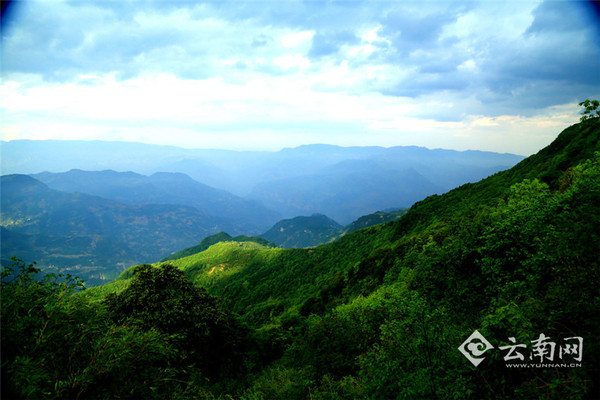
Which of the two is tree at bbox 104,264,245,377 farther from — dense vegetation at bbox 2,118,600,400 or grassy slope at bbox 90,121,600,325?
grassy slope at bbox 90,121,600,325

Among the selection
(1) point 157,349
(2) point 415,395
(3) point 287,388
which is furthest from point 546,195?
(1) point 157,349

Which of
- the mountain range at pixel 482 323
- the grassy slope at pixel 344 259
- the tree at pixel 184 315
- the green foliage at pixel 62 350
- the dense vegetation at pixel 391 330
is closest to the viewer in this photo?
the green foliage at pixel 62 350

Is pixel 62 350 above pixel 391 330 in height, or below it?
above

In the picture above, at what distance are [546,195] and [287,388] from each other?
75.1 ft

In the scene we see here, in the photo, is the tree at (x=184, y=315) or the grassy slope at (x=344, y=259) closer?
the tree at (x=184, y=315)

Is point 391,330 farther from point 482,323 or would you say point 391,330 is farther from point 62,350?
point 62,350

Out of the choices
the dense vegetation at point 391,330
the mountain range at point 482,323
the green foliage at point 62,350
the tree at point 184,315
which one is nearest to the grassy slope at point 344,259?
the mountain range at point 482,323

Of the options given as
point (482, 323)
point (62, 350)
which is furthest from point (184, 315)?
point (482, 323)

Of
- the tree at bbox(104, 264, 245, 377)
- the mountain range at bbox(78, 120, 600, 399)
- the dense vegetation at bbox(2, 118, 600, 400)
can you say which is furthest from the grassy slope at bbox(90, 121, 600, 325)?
the tree at bbox(104, 264, 245, 377)

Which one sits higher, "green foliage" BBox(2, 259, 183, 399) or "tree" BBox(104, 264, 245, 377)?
"green foliage" BBox(2, 259, 183, 399)

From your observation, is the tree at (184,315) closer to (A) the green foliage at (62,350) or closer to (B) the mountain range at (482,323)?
(B) the mountain range at (482,323)

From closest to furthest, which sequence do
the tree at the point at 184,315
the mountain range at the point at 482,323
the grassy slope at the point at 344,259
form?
the mountain range at the point at 482,323 → the tree at the point at 184,315 → the grassy slope at the point at 344,259

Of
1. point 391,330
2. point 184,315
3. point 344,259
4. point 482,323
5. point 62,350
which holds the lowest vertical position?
point 344,259

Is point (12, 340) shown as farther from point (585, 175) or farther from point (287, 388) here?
point (585, 175)
